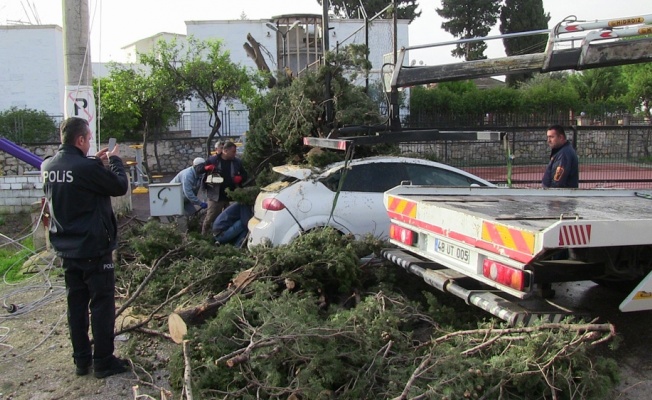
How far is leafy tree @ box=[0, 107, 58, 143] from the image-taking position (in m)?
20.9

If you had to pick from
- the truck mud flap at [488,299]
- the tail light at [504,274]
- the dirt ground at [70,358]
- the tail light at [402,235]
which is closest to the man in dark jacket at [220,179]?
the dirt ground at [70,358]

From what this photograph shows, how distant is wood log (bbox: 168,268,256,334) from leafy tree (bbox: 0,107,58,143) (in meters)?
18.3

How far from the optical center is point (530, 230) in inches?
155

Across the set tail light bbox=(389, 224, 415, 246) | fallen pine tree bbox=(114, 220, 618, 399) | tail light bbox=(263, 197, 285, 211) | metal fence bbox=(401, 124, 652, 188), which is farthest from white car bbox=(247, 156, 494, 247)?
metal fence bbox=(401, 124, 652, 188)

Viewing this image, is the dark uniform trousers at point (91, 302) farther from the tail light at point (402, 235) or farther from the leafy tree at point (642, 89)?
the leafy tree at point (642, 89)

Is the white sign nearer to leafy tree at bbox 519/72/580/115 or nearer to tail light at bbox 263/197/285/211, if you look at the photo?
tail light at bbox 263/197/285/211

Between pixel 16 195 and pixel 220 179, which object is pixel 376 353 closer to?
pixel 220 179

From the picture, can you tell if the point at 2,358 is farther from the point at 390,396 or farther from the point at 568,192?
the point at 568,192

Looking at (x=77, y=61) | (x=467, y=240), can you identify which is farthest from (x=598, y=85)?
(x=467, y=240)

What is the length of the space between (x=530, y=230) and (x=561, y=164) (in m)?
3.85

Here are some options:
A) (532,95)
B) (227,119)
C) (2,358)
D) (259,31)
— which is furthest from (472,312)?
(259,31)

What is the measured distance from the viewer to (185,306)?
5449 mm

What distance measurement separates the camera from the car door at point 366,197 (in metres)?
7.34

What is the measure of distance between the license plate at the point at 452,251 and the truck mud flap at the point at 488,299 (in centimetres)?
20
